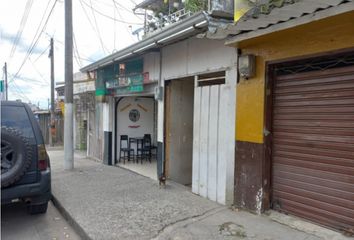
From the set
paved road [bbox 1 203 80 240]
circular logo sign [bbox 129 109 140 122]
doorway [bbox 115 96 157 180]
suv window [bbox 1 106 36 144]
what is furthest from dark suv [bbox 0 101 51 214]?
circular logo sign [bbox 129 109 140 122]

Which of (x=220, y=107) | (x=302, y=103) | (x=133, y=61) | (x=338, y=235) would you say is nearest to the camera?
(x=338, y=235)

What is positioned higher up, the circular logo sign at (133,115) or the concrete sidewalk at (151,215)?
the circular logo sign at (133,115)

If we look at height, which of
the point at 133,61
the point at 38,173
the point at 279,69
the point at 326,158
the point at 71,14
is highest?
the point at 71,14

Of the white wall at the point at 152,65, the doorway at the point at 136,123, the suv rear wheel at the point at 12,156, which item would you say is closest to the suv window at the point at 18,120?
the suv rear wheel at the point at 12,156

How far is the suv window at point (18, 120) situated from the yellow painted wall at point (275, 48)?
3.32 m

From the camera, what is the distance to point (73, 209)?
5.88 metres

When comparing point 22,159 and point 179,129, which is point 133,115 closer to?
point 179,129

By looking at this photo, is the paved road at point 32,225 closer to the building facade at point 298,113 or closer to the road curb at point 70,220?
the road curb at point 70,220

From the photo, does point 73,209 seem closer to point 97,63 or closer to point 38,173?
point 38,173

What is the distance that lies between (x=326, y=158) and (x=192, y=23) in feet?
9.79

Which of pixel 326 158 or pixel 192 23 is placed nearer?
pixel 326 158

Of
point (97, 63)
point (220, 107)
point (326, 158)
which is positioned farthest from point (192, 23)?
point (97, 63)

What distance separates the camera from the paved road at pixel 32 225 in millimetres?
4973

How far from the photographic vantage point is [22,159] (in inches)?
191
